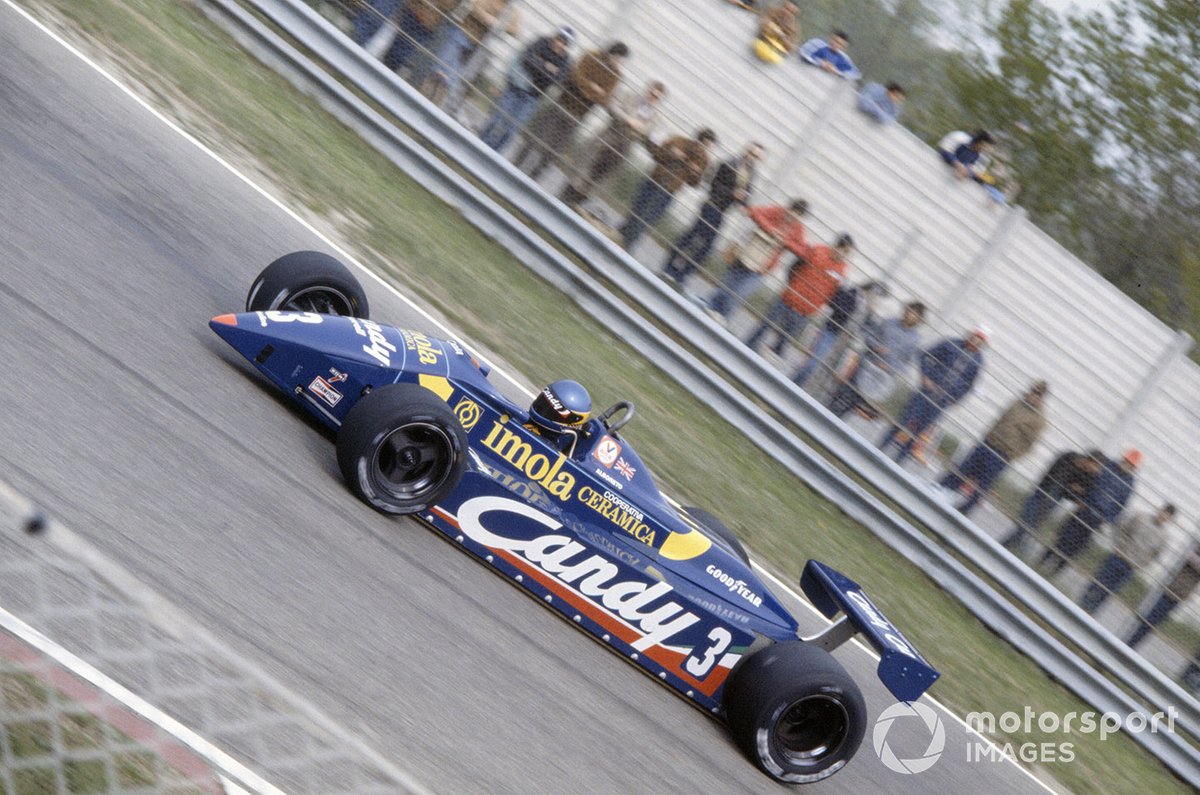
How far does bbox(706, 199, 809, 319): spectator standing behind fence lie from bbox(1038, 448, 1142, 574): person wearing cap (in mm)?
3271

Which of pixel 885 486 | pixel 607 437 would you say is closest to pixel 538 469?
pixel 607 437

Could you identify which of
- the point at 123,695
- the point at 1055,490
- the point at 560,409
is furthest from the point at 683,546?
the point at 1055,490

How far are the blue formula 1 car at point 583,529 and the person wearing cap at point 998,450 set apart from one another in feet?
16.0

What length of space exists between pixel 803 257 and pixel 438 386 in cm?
551

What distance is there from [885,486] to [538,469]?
5.59 m

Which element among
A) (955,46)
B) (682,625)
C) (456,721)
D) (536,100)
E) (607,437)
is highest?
(955,46)

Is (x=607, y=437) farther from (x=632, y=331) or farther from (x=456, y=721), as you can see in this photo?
(x=632, y=331)

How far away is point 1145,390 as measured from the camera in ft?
41.4

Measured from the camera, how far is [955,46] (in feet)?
70.4

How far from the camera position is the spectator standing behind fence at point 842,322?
11812 millimetres

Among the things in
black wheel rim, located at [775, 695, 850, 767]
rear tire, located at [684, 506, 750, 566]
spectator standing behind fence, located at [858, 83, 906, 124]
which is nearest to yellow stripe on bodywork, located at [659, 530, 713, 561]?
rear tire, located at [684, 506, 750, 566]

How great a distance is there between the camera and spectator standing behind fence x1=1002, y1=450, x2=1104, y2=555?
1191 cm

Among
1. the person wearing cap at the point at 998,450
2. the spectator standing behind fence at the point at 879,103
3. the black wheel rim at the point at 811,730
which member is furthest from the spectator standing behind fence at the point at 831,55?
the black wheel rim at the point at 811,730

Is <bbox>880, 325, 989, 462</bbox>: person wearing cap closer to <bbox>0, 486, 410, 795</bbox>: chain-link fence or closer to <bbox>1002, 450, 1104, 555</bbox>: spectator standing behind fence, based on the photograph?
<bbox>1002, 450, 1104, 555</bbox>: spectator standing behind fence
